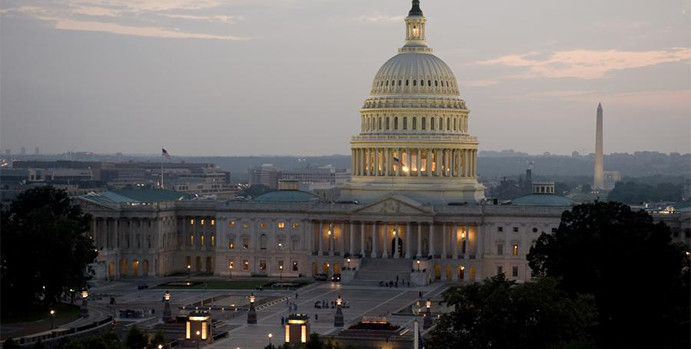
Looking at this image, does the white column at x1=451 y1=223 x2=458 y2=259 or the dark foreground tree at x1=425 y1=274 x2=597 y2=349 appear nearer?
the dark foreground tree at x1=425 y1=274 x2=597 y2=349

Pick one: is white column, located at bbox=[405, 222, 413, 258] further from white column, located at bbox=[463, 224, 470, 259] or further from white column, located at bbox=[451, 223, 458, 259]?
white column, located at bbox=[463, 224, 470, 259]

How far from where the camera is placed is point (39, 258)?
461 feet

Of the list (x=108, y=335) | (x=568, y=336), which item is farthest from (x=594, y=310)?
(x=108, y=335)

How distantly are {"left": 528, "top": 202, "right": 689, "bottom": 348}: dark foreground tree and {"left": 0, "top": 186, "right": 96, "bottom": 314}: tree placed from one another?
44615 mm

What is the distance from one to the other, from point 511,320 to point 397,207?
91415 millimetres

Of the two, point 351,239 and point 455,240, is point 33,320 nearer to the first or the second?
point 351,239

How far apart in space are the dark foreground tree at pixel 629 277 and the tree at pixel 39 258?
4462 cm

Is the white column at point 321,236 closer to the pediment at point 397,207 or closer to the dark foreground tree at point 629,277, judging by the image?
the pediment at point 397,207

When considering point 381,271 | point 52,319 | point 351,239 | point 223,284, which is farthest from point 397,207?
point 52,319

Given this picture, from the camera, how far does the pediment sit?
195 metres

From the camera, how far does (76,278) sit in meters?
144

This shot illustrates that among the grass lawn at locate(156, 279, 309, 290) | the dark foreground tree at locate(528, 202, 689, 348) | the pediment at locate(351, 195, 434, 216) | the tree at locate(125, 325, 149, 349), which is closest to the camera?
the tree at locate(125, 325, 149, 349)

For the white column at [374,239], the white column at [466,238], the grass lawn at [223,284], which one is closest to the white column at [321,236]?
the white column at [374,239]

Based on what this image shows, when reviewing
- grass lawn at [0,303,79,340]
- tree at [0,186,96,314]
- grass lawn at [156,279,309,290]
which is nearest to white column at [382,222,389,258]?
grass lawn at [156,279,309,290]
